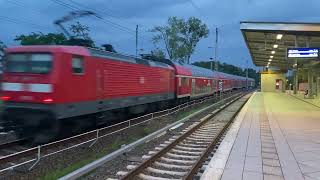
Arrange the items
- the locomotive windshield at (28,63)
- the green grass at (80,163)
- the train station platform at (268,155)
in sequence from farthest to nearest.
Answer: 1. the locomotive windshield at (28,63)
2. the train station platform at (268,155)
3. the green grass at (80,163)

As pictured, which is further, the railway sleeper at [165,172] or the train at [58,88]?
the train at [58,88]

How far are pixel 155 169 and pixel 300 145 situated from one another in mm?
5413

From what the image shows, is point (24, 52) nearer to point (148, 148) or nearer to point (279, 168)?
point (148, 148)

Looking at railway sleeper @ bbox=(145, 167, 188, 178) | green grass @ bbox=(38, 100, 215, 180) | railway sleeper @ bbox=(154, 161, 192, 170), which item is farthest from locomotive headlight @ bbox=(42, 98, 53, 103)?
railway sleeper @ bbox=(145, 167, 188, 178)

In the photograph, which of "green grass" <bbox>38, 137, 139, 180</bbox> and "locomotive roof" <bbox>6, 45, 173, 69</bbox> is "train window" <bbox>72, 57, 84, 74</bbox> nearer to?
"locomotive roof" <bbox>6, 45, 173, 69</bbox>

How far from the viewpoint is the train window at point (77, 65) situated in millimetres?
14088

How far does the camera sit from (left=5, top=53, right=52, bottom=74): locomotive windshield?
13398mm

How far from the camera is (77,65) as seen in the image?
14.3 meters

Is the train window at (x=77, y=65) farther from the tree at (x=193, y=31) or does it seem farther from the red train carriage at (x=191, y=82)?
the tree at (x=193, y=31)

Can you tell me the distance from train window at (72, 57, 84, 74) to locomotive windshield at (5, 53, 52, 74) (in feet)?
2.97

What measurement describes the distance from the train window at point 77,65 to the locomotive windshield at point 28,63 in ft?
2.97

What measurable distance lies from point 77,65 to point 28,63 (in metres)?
1.42

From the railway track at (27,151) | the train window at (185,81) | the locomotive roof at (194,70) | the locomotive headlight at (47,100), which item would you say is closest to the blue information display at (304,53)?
the train window at (185,81)

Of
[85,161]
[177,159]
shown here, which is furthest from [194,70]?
[85,161]
